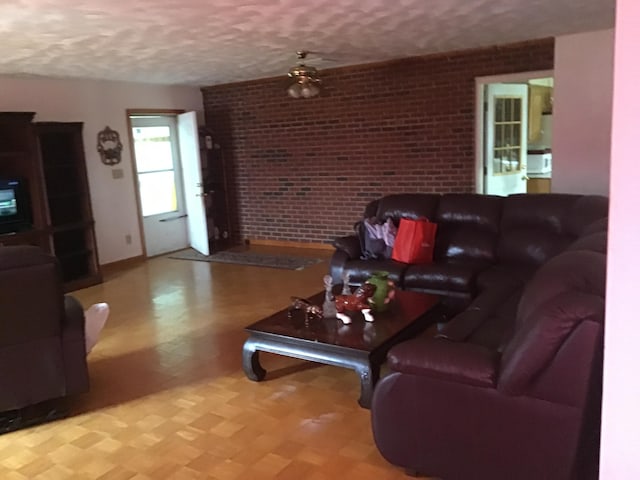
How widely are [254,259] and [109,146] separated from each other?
218 centimetres

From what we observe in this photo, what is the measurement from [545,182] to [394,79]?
8.40 ft

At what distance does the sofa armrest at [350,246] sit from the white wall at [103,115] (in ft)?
11.1

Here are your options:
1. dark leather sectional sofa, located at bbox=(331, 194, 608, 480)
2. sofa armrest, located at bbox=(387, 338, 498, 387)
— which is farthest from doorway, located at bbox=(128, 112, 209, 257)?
sofa armrest, located at bbox=(387, 338, 498, 387)

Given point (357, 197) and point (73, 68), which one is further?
point (357, 197)

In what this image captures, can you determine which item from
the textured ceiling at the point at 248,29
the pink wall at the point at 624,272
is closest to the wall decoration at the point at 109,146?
the textured ceiling at the point at 248,29

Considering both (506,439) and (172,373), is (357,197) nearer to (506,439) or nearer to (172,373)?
(172,373)

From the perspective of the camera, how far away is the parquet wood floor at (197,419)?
2.52 meters

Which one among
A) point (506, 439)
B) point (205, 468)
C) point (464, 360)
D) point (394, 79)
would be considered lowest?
point (205, 468)

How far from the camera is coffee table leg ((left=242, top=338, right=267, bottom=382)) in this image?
332cm

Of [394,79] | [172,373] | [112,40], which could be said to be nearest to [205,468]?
[172,373]

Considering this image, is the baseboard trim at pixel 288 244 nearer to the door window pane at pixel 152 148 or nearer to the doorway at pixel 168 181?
the doorway at pixel 168 181

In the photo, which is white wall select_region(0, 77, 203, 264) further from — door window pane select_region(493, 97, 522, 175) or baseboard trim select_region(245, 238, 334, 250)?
door window pane select_region(493, 97, 522, 175)

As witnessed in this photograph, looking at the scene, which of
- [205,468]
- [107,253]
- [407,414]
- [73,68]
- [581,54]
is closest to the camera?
[407,414]

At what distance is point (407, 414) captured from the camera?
223 centimetres
